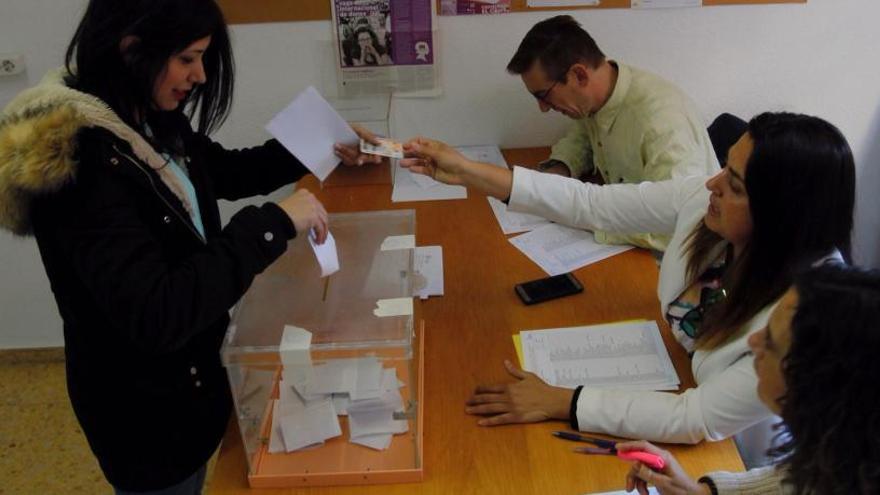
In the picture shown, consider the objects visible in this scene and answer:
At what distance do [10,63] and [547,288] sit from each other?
1.92m

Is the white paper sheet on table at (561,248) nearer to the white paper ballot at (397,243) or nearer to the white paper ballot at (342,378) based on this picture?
the white paper ballot at (397,243)

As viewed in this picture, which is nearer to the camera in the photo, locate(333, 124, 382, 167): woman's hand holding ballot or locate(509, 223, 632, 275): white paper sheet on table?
locate(333, 124, 382, 167): woman's hand holding ballot

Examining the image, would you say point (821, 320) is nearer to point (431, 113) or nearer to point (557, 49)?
point (557, 49)

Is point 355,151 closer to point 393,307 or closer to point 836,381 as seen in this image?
point 393,307

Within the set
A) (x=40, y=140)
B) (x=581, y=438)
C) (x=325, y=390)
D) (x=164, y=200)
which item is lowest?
(x=581, y=438)

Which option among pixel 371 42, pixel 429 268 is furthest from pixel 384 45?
pixel 429 268

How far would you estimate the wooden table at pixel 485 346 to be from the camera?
1.16 m

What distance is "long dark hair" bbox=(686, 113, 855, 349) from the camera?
122 centimetres

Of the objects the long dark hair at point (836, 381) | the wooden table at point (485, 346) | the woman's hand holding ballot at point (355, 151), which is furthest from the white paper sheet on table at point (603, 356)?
→ the woman's hand holding ballot at point (355, 151)

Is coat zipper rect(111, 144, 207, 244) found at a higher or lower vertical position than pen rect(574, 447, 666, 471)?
higher

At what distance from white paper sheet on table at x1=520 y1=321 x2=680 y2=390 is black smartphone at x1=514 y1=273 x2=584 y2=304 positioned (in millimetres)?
130

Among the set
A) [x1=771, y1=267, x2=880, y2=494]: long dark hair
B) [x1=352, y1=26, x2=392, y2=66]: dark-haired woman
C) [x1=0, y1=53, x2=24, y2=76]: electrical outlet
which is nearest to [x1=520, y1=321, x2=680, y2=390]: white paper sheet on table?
[x1=771, y1=267, x2=880, y2=494]: long dark hair

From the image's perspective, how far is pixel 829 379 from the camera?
82cm

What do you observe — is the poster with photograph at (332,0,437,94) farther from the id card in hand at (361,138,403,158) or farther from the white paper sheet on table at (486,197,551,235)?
the id card in hand at (361,138,403,158)
